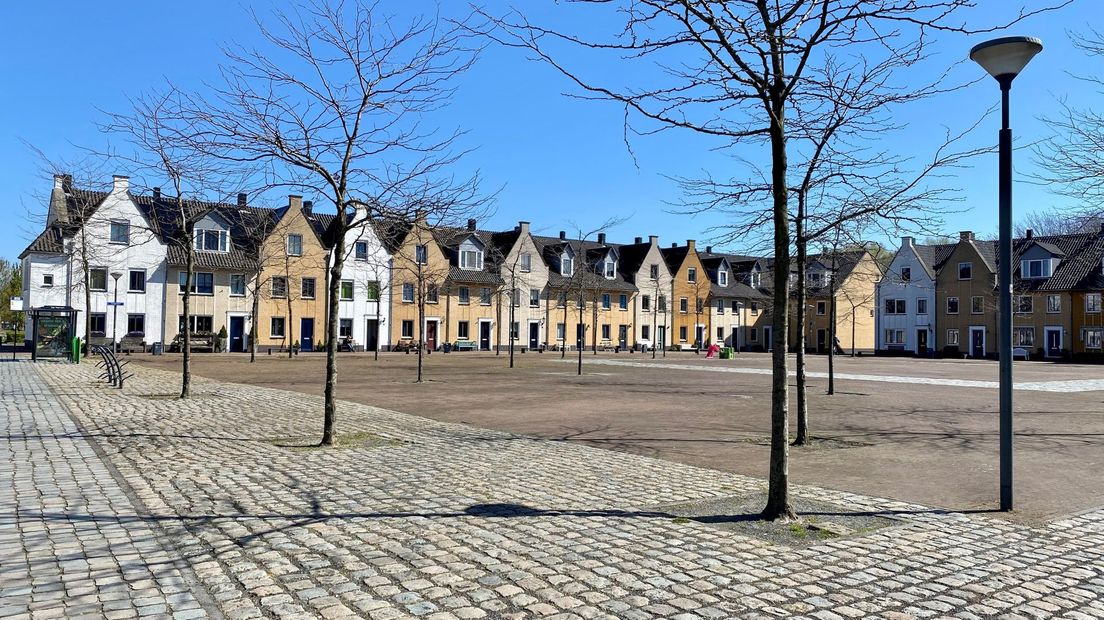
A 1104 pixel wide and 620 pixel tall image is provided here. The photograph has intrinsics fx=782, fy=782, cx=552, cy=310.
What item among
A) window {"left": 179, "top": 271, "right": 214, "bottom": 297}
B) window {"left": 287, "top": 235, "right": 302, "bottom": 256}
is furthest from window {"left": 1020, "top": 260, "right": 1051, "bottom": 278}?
window {"left": 179, "top": 271, "right": 214, "bottom": 297}

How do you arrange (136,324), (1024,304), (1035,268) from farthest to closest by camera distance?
1. (1035,268)
2. (1024,304)
3. (136,324)

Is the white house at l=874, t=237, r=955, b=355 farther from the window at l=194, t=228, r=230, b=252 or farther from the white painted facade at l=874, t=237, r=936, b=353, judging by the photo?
the window at l=194, t=228, r=230, b=252

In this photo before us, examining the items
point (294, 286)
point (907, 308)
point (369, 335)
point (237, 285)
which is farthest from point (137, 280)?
point (907, 308)

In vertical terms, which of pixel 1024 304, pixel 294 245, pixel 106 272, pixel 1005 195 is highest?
pixel 294 245

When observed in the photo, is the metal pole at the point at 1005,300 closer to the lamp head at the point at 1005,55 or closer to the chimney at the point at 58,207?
the lamp head at the point at 1005,55

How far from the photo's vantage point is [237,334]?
53.8 m

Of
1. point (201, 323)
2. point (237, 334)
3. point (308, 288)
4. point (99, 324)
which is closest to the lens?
point (99, 324)

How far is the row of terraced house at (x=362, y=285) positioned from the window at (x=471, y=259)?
0.11 meters

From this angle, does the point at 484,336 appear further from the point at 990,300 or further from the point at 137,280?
the point at 990,300

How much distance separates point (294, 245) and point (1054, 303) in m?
57.2

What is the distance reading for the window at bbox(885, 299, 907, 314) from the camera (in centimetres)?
7069

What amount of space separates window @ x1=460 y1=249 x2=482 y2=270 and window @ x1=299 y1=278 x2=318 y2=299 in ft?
40.2

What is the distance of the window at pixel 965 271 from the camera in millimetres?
64750

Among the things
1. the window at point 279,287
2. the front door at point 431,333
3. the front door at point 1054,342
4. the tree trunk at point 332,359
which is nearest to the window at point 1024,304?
the front door at point 1054,342
